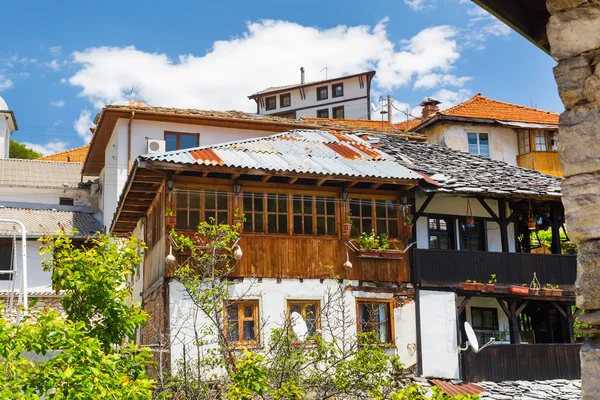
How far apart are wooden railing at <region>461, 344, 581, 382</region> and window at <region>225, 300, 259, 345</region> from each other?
5.03 metres

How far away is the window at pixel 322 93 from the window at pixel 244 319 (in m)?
38.7

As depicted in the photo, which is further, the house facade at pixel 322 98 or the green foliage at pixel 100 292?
the house facade at pixel 322 98

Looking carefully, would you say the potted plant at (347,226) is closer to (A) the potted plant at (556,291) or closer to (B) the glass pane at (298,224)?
(B) the glass pane at (298,224)

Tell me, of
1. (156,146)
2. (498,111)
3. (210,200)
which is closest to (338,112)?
(498,111)

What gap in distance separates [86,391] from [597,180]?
4.16 meters

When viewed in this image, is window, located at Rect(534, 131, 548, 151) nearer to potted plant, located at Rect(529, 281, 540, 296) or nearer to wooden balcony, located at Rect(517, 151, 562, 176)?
wooden balcony, located at Rect(517, 151, 562, 176)

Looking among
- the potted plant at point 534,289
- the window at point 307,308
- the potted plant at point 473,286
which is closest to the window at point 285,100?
the potted plant at point 534,289

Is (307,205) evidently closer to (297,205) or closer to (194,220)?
(297,205)

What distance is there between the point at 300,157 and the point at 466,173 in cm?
454

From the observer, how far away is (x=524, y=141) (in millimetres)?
31797

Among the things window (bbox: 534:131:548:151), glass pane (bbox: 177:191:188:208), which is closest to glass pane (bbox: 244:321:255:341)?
glass pane (bbox: 177:191:188:208)

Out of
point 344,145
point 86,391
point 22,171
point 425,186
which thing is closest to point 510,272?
point 425,186

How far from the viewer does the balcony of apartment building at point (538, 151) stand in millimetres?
30984

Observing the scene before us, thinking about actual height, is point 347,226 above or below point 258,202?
below
